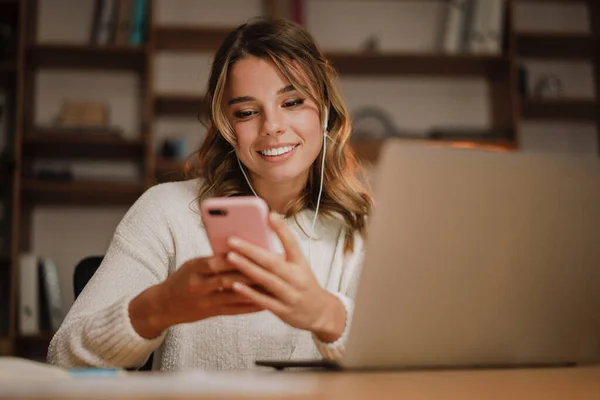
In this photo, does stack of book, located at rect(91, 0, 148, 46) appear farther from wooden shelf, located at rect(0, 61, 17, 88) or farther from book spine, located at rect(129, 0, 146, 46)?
wooden shelf, located at rect(0, 61, 17, 88)

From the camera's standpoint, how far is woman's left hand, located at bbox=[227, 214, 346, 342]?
89cm

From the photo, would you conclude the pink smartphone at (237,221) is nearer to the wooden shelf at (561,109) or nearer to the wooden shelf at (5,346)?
the wooden shelf at (5,346)

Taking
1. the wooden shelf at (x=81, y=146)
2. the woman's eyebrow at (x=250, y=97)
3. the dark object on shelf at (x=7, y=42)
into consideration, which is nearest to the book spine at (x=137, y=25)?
the wooden shelf at (x=81, y=146)

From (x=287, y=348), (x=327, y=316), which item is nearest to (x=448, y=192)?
(x=327, y=316)

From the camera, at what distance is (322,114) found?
1681 millimetres

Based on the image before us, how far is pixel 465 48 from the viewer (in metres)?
3.68

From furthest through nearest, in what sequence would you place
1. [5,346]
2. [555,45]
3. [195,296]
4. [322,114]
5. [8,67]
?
[555,45] → [8,67] → [5,346] → [322,114] → [195,296]

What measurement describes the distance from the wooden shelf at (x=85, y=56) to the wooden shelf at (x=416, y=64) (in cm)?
92

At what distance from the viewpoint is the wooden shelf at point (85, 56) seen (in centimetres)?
355

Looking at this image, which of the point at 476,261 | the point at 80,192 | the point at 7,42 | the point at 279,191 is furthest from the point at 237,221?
the point at 7,42

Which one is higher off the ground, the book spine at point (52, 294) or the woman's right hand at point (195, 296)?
the woman's right hand at point (195, 296)

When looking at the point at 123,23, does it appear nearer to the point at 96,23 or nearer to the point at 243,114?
the point at 96,23

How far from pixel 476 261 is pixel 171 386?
0.39 metres

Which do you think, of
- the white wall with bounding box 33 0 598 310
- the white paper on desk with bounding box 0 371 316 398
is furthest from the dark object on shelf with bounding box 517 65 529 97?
the white paper on desk with bounding box 0 371 316 398
